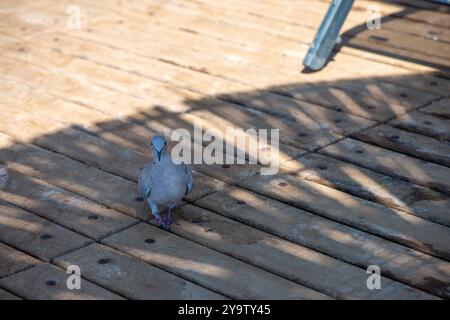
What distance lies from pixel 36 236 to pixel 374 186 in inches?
69.9

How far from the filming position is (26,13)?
741 cm

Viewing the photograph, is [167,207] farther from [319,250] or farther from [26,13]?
[26,13]

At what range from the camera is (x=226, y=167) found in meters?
4.86

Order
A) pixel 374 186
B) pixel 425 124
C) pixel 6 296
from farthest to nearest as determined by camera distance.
A: pixel 425 124, pixel 374 186, pixel 6 296

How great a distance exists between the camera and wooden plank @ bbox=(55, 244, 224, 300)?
3641 mm

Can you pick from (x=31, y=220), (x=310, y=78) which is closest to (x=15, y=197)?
(x=31, y=220)

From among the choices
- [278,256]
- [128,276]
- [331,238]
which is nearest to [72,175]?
[128,276]

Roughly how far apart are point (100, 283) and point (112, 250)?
12.1 inches

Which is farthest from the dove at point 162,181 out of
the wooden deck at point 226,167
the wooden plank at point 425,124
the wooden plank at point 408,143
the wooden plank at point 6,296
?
the wooden plank at point 425,124

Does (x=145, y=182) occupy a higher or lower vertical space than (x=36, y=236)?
higher

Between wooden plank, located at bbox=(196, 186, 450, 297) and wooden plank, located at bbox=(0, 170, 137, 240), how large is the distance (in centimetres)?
49

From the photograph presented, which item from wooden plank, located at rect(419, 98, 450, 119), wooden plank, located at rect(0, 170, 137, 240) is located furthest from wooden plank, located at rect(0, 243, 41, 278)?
wooden plank, located at rect(419, 98, 450, 119)

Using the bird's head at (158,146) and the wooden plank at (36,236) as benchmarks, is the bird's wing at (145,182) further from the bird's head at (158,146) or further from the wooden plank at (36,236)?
the wooden plank at (36,236)

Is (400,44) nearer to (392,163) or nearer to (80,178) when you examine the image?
A: (392,163)
